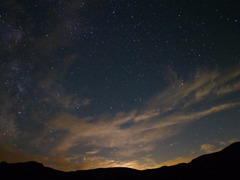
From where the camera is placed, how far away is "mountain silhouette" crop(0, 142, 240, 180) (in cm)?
1834

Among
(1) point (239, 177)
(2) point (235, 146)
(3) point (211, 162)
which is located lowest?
(1) point (239, 177)

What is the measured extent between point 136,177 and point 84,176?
6566mm

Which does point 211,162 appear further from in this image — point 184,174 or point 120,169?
point 120,169

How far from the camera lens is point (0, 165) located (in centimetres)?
1977

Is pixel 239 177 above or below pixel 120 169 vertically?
below

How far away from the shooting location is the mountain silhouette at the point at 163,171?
18.3 m

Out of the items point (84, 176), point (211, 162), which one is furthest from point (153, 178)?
point (84, 176)

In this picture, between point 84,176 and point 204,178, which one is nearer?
point 204,178

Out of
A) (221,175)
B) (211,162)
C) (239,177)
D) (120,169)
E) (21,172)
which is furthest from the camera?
(120,169)

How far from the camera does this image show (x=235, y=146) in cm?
2162

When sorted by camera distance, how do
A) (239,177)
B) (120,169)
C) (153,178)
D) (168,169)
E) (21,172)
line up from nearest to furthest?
(239,177) → (21,172) → (153,178) → (168,169) → (120,169)

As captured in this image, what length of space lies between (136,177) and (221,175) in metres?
9.97

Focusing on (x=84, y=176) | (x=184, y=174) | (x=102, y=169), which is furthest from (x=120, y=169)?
(x=184, y=174)

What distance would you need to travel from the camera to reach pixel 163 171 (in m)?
23.5
